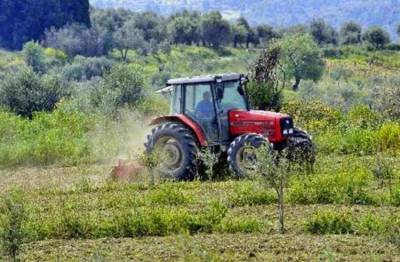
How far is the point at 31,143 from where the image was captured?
56.9ft

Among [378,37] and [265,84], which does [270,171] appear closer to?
[265,84]

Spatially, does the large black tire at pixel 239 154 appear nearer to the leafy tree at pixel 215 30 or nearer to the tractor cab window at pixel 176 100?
the tractor cab window at pixel 176 100

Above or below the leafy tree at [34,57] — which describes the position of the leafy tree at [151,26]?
above

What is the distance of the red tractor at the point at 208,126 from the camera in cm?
1427

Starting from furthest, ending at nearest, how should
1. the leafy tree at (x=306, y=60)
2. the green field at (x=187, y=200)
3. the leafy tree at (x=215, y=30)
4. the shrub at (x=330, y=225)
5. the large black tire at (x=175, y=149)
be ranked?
the leafy tree at (x=215, y=30)
the leafy tree at (x=306, y=60)
the large black tire at (x=175, y=149)
the shrub at (x=330, y=225)
the green field at (x=187, y=200)

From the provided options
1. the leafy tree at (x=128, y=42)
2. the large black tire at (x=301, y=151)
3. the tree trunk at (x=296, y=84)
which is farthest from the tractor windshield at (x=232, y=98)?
the leafy tree at (x=128, y=42)

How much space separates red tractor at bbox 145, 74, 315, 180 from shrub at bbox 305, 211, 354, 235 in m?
4.26

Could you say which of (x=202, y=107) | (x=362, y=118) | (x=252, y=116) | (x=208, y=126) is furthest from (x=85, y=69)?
(x=252, y=116)

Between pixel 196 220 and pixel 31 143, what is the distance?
8.19 m

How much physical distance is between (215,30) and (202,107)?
64289 mm

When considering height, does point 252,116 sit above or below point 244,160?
above

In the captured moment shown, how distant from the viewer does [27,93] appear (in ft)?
82.4

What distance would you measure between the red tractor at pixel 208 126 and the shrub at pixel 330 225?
14.0 feet

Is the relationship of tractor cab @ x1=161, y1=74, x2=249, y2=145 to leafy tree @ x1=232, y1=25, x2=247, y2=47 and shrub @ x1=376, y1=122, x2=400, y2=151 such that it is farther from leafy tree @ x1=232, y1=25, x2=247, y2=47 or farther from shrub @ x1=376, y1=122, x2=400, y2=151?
leafy tree @ x1=232, y1=25, x2=247, y2=47
